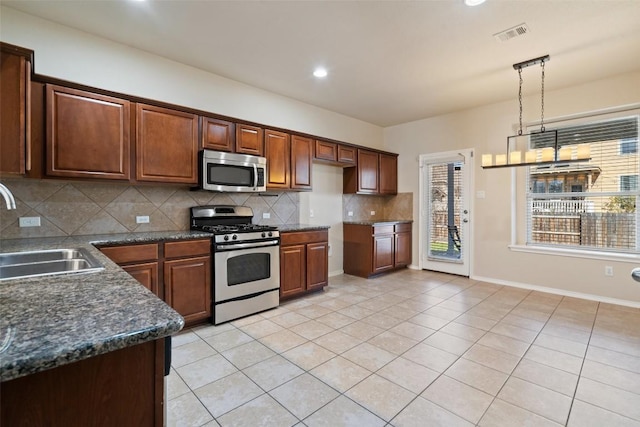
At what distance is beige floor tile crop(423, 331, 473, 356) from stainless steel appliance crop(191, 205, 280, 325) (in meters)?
1.72

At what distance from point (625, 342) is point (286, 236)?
11.0 ft

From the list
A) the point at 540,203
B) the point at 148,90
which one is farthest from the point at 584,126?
the point at 148,90

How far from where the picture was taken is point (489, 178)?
464 centimetres

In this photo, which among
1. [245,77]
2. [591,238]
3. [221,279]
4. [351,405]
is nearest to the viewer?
[351,405]

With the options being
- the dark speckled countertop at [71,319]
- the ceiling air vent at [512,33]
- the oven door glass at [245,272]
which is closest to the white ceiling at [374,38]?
the ceiling air vent at [512,33]

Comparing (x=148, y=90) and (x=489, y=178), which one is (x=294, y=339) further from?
(x=489, y=178)

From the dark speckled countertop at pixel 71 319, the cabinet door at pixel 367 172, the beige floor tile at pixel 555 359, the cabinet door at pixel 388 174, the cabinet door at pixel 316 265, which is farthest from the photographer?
the cabinet door at pixel 388 174

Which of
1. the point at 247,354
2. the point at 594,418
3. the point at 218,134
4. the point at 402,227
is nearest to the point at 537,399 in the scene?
the point at 594,418

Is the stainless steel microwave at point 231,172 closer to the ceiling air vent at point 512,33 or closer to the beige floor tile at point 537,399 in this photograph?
the ceiling air vent at point 512,33

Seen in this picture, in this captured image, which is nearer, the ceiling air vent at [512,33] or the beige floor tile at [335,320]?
the ceiling air vent at [512,33]

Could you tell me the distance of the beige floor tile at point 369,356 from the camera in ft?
7.55

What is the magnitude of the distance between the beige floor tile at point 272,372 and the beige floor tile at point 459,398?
35.4 inches

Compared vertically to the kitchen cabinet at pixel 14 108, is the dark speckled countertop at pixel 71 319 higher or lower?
lower

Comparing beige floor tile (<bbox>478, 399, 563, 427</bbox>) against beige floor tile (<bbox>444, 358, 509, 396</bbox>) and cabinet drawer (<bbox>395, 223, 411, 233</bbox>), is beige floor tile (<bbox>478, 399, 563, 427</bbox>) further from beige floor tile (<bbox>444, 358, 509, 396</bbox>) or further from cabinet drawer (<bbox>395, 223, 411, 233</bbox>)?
cabinet drawer (<bbox>395, 223, 411, 233</bbox>)
